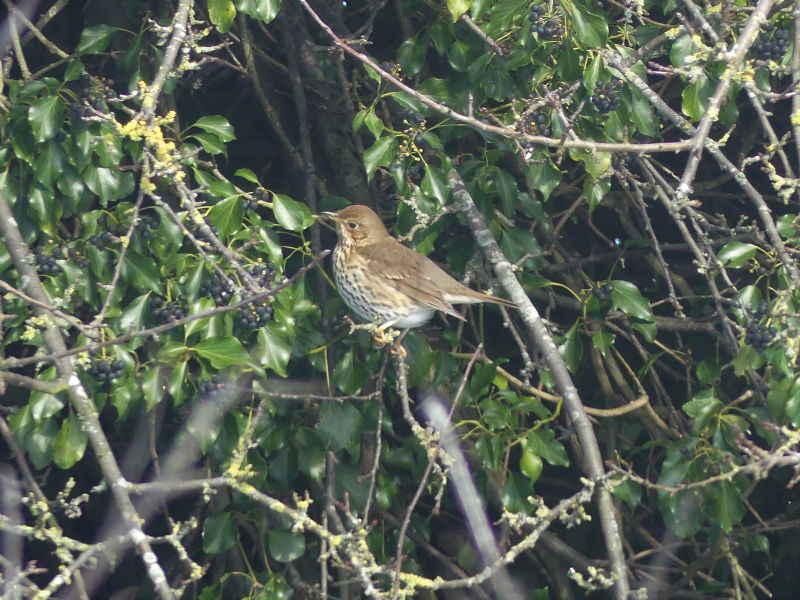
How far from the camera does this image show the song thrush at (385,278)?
14.7 feet

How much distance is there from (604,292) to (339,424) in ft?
3.32

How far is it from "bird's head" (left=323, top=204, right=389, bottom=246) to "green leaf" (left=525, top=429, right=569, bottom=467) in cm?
99

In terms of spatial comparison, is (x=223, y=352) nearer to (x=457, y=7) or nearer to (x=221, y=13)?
(x=221, y=13)

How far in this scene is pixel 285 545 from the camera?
4.00 metres

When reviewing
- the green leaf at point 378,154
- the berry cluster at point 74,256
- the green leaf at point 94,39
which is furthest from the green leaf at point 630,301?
the green leaf at point 94,39

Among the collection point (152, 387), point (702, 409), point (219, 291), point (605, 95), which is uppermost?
point (605, 95)

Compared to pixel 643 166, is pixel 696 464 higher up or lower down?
lower down

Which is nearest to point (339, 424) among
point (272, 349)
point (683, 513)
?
point (272, 349)

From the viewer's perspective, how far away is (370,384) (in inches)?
173

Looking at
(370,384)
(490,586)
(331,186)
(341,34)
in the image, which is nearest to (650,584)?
(490,586)

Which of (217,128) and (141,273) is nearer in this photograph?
(141,273)

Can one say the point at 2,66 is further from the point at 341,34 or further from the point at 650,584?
the point at 650,584

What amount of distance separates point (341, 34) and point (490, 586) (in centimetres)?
213

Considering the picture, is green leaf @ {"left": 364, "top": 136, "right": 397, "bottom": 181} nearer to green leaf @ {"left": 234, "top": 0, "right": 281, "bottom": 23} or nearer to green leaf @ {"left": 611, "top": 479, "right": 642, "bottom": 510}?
green leaf @ {"left": 234, "top": 0, "right": 281, "bottom": 23}
